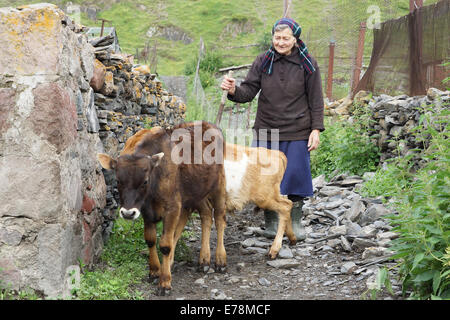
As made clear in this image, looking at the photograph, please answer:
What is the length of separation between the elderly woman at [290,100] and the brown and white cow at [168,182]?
37.8 inches

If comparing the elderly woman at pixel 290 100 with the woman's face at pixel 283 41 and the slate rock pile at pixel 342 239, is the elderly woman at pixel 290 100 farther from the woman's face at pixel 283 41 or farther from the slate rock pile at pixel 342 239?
the slate rock pile at pixel 342 239

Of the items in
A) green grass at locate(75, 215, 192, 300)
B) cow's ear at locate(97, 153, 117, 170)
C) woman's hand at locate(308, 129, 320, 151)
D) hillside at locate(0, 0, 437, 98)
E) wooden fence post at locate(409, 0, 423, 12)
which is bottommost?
green grass at locate(75, 215, 192, 300)

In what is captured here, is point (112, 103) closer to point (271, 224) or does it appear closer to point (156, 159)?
point (156, 159)

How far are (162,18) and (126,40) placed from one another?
7638mm

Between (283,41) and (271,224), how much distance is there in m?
2.24

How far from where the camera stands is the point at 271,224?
581 centimetres

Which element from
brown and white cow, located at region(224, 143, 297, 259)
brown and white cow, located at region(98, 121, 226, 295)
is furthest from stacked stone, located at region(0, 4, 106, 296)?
brown and white cow, located at region(224, 143, 297, 259)

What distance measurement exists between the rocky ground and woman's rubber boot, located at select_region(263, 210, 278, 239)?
8 centimetres

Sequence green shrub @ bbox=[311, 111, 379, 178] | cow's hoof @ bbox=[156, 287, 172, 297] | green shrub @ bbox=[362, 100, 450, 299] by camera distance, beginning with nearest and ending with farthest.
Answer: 1. green shrub @ bbox=[362, 100, 450, 299]
2. cow's hoof @ bbox=[156, 287, 172, 297]
3. green shrub @ bbox=[311, 111, 379, 178]

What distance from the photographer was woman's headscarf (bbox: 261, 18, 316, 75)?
16.9ft

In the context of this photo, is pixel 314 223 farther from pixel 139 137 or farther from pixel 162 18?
pixel 162 18

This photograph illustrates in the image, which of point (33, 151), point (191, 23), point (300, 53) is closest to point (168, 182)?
point (33, 151)

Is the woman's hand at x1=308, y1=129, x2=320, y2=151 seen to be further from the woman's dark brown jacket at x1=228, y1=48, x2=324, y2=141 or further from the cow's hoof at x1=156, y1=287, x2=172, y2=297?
the cow's hoof at x1=156, y1=287, x2=172, y2=297

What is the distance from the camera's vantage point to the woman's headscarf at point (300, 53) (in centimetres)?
516
